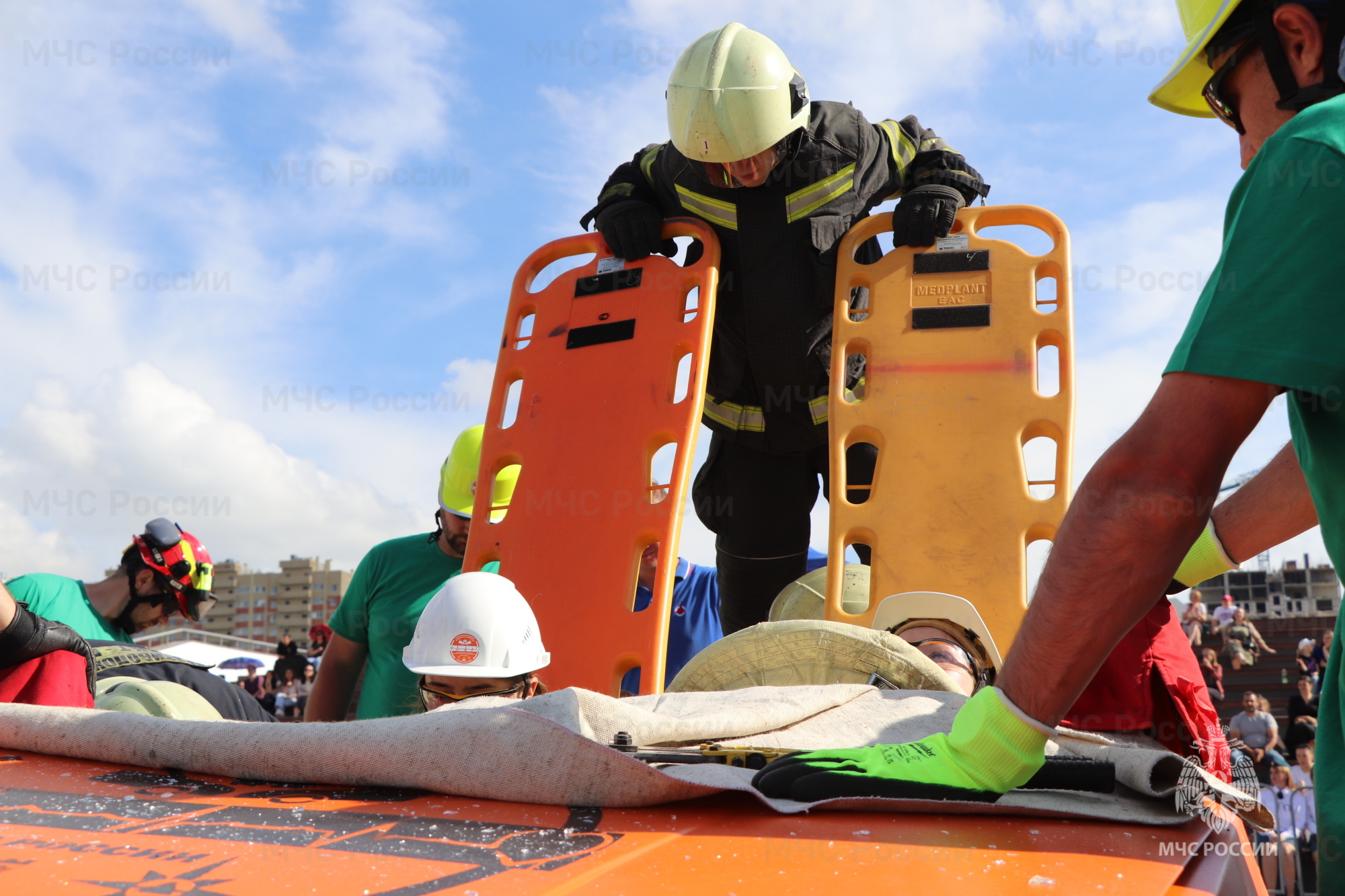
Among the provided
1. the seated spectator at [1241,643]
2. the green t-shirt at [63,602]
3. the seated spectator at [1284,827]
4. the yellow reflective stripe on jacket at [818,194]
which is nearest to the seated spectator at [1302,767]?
the seated spectator at [1284,827]

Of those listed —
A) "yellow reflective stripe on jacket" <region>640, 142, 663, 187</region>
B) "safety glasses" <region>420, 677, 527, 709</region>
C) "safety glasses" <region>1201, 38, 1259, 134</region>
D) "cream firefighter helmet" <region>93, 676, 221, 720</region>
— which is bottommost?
"cream firefighter helmet" <region>93, 676, 221, 720</region>

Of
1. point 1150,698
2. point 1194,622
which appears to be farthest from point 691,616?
point 1194,622

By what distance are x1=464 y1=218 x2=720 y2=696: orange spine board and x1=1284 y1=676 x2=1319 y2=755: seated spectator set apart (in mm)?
7696

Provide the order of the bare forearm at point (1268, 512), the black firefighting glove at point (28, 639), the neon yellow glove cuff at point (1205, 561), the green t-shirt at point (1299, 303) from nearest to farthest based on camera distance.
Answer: the green t-shirt at point (1299, 303), the bare forearm at point (1268, 512), the neon yellow glove cuff at point (1205, 561), the black firefighting glove at point (28, 639)

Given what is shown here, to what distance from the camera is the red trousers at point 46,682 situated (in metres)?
2.63

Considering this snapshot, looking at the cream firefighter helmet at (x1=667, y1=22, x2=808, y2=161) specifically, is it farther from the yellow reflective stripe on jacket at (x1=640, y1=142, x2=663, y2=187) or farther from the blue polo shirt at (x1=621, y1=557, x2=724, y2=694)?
the blue polo shirt at (x1=621, y1=557, x2=724, y2=694)

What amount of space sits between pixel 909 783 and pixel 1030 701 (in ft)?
0.67

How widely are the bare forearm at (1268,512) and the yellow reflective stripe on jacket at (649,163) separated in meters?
2.64

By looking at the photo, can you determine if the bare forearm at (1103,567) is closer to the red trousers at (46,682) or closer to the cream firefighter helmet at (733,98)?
the red trousers at (46,682)

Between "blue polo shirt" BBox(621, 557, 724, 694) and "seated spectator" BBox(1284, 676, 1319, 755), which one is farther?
"seated spectator" BBox(1284, 676, 1319, 755)

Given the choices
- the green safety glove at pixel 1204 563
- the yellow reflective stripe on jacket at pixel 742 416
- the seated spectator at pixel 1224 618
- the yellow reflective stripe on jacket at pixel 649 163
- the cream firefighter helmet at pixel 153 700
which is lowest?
the cream firefighter helmet at pixel 153 700

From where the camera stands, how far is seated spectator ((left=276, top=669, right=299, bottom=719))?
11.1 metres

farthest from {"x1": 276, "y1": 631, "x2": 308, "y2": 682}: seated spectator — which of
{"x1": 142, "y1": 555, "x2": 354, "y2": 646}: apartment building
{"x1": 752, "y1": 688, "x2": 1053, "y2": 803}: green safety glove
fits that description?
{"x1": 142, "y1": 555, "x2": 354, "y2": 646}: apartment building

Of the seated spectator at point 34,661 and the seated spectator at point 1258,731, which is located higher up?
the seated spectator at point 34,661
